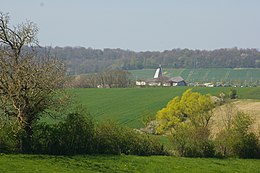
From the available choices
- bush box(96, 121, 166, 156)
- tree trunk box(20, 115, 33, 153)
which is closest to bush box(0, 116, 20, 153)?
tree trunk box(20, 115, 33, 153)

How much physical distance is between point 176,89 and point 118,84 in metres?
24.5

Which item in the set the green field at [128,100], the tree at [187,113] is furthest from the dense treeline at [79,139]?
the green field at [128,100]

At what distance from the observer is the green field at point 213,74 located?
5640 inches

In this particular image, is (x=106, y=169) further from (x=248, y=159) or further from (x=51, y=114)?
(x=248, y=159)

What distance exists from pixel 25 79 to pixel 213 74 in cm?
12910

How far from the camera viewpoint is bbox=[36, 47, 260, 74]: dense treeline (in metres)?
161

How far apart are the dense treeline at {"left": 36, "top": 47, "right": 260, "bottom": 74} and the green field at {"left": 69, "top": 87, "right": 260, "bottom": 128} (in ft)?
192

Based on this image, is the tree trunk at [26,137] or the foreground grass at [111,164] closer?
the foreground grass at [111,164]

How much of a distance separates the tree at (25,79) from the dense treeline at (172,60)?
122218 millimetres

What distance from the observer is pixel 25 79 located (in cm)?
→ 2739

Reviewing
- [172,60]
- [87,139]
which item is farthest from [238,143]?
[172,60]

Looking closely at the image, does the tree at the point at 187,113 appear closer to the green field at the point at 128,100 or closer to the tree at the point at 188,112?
the tree at the point at 188,112

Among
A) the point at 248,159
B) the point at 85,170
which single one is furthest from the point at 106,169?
the point at 248,159

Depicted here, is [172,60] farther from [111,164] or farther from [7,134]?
[7,134]
